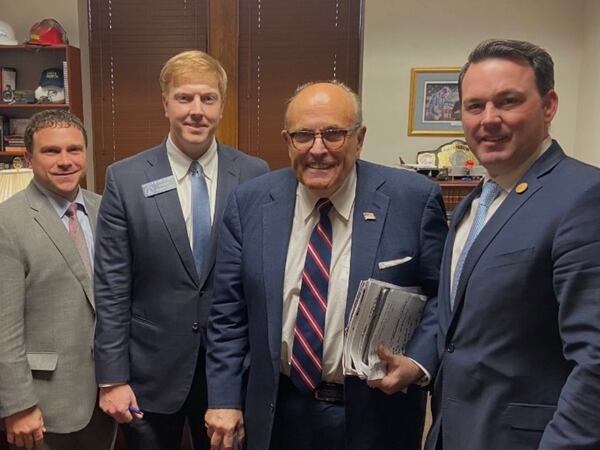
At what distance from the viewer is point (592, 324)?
3.19 feet

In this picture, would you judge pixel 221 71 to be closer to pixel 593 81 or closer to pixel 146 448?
pixel 146 448

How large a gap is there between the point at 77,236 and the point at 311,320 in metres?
0.91

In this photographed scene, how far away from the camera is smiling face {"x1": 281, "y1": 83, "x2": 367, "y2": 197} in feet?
4.61

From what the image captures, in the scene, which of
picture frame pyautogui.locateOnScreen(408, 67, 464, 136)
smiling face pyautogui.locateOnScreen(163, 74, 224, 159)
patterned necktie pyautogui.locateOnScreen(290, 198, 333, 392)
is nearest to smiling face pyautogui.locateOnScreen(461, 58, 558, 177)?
patterned necktie pyautogui.locateOnScreen(290, 198, 333, 392)

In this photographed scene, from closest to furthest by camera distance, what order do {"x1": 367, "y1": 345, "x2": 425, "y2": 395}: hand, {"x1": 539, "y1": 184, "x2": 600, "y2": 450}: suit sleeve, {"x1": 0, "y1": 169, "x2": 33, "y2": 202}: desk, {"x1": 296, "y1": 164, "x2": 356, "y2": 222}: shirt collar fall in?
1. {"x1": 539, "y1": 184, "x2": 600, "y2": 450}: suit sleeve
2. {"x1": 367, "y1": 345, "x2": 425, "y2": 395}: hand
3. {"x1": 296, "y1": 164, "x2": 356, "y2": 222}: shirt collar
4. {"x1": 0, "y1": 169, "x2": 33, "y2": 202}: desk

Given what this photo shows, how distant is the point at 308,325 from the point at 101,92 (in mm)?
3784

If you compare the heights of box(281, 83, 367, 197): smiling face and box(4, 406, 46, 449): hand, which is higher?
box(281, 83, 367, 197): smiling face

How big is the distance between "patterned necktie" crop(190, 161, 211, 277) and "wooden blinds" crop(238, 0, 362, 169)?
2.74 metres

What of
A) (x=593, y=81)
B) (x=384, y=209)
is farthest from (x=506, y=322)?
(x=593, y=81)

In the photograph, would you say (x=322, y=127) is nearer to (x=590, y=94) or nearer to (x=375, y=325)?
(x=375, y=325)

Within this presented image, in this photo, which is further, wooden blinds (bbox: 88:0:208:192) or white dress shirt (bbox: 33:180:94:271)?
wooden blinds (bbox: 88:0:208:192)

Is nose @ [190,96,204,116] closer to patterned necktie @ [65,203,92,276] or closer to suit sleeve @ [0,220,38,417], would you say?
patterned necktie @ [65,203,92,276]

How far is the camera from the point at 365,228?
1.43 metres

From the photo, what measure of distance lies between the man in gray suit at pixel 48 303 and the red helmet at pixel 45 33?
8.90ft
